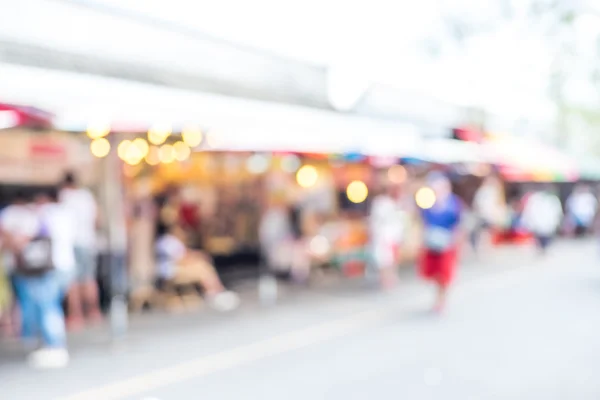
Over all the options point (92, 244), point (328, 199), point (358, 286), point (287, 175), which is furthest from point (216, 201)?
point (92, 244)

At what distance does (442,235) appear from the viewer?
26.2 ft

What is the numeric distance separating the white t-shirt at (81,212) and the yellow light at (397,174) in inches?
369

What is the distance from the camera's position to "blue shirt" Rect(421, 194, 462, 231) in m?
7.94

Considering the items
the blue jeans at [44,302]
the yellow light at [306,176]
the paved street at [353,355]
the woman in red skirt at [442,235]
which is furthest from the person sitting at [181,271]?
the yellow light at [306,176]

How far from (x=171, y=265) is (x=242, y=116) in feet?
8.53

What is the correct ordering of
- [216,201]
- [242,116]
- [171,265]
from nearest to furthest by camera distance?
1. [242,116]
2. [171,265]
3. [216,201]

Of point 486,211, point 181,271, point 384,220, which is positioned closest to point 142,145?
point 181,271

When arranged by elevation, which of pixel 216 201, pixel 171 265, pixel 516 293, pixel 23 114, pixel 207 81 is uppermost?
pixel 207 81

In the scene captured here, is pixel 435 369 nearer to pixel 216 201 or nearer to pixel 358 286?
pixel 358 286

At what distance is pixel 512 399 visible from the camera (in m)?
4.79

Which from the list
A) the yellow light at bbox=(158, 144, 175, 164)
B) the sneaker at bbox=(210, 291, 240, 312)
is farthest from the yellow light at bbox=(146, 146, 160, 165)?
the sneaker at bbox=(210, 291, 240, 312)

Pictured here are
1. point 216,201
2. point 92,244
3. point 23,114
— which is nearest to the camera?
point 23,114

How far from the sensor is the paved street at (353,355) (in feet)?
16.5

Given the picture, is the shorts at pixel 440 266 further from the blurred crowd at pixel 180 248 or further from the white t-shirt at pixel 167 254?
the white t-shirt at pixel 167 254
